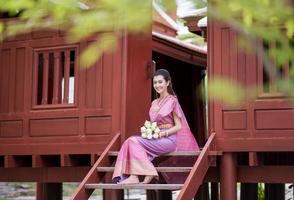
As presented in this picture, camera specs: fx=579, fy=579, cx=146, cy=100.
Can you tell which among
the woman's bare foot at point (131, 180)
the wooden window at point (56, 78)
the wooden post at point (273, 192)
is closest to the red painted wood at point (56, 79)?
the wooden window at point (56, 78)

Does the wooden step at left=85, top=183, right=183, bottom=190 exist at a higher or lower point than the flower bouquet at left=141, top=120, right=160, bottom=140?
lower

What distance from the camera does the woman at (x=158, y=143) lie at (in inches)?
215

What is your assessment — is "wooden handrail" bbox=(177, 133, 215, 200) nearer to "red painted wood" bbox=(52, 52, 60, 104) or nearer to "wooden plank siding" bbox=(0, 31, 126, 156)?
"wooden plank siding" bbox=(0, 31, 126, 156)

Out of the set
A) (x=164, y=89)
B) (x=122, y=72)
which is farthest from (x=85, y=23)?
(x=122, y=72)

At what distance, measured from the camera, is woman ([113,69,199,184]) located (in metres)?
5.47

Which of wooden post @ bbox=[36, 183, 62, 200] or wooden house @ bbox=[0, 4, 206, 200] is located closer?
wooden house @ bbox=[0, 4, 206, 200]

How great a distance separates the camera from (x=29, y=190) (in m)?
21.6

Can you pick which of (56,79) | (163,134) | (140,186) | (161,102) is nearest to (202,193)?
(56,79)

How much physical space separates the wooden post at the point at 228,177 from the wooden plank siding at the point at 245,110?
0.12m

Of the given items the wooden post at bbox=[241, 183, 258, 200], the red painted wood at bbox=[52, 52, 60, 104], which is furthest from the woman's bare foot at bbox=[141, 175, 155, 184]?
the wooden post at bbox=[241, 183, 258, 200]

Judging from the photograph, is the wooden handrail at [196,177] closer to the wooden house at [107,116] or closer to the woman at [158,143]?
the wooden house at [107,116]

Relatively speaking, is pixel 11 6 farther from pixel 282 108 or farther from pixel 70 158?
pixel 70 158

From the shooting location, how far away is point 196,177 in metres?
5.25

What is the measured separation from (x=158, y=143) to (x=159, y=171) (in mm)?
299
